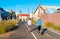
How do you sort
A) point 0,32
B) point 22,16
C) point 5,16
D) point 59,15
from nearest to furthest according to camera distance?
point 0,32 < point 59,15 < point 5,16 < point 22,16

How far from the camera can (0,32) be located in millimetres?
24297

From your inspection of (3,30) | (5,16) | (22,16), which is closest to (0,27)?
(3,30)

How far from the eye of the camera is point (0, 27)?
25344mm

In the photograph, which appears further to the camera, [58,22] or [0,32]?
[58,22]

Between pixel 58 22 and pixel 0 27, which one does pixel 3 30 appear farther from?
pixel 58 22

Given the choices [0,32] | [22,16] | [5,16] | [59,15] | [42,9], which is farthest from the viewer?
[22,16]

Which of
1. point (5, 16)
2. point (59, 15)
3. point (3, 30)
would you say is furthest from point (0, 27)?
point (5, 16)

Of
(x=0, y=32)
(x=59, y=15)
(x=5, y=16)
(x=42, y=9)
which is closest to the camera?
(x=0, y=32)

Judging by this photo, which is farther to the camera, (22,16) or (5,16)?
(22,16)

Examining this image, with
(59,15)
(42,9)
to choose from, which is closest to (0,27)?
(59,15)

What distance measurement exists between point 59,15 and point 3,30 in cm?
1469

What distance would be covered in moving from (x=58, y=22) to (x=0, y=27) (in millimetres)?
15573

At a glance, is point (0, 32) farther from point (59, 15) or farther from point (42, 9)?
point (42, 9)

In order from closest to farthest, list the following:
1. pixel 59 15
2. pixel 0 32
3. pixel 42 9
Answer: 1. pixel 0 32
2. pixel 59 15
3. pixel 42 9
